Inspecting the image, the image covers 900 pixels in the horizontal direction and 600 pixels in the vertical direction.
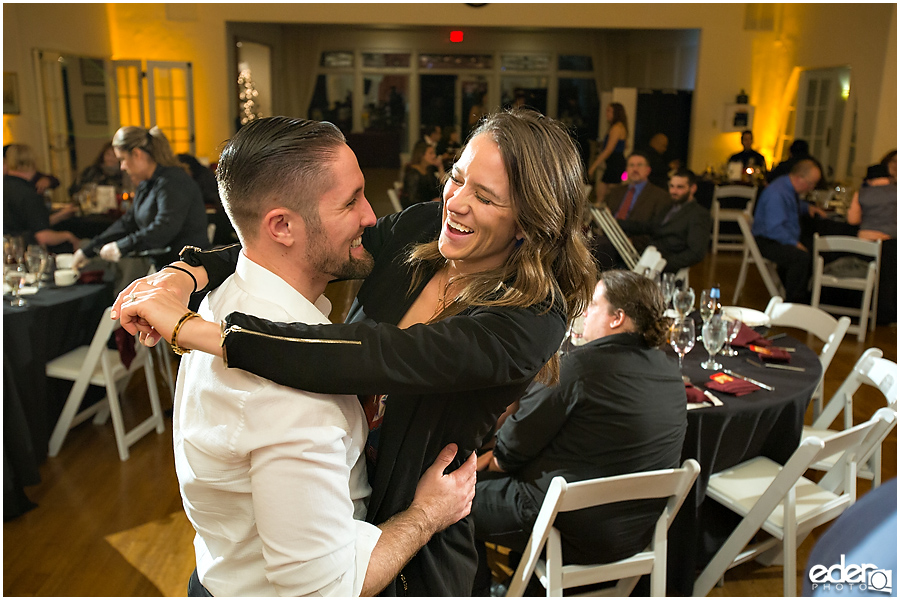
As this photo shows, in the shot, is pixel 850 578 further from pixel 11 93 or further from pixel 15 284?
pixel 11 93

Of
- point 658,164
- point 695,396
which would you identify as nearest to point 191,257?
point 695,396

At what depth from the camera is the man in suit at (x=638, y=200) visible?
5.74 meters

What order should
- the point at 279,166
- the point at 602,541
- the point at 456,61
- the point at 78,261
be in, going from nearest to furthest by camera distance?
the point at 279,166 → the point at 602,541 → the point at 78,261 → the point at 456,61

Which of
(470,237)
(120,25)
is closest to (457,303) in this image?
(470,237)

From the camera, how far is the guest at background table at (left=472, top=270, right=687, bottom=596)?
2.23 metres

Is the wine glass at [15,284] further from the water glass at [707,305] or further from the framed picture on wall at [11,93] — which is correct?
the framed picture on wall at [11,93]

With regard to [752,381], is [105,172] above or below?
above

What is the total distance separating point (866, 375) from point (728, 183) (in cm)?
751

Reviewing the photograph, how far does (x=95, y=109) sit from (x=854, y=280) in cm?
961

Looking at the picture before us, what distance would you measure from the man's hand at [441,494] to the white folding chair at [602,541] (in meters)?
0.70

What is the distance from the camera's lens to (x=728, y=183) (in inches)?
390

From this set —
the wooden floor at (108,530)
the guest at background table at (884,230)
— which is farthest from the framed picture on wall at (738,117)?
the wooden floor at (108,530)

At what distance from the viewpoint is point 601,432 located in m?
2.24

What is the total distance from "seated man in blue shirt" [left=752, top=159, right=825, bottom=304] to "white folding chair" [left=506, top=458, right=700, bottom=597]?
507cm
